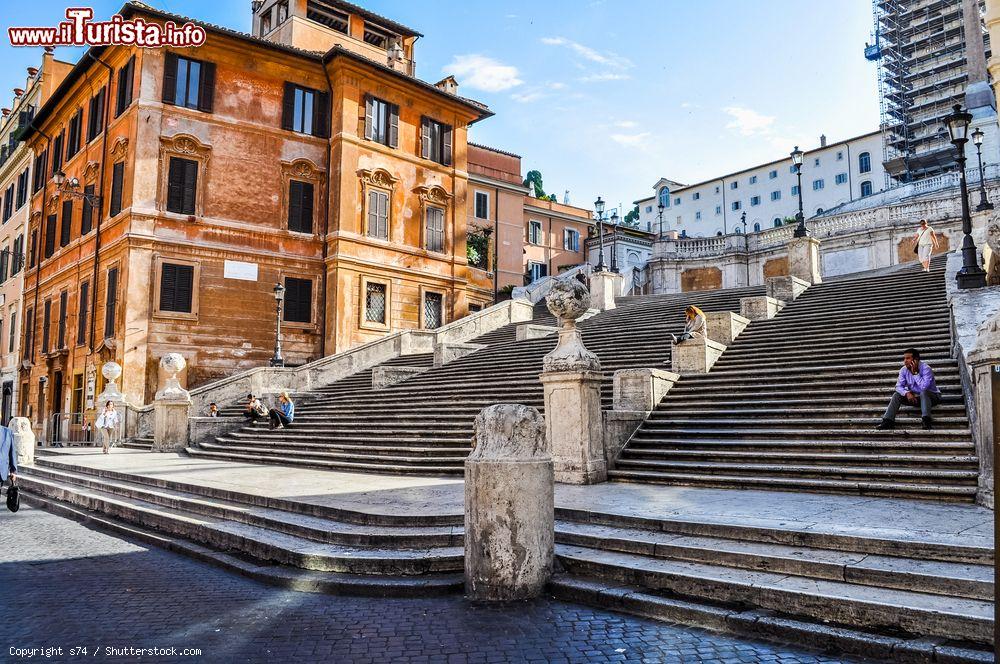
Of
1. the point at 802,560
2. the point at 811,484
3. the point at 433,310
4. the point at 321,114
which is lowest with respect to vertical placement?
the point at 802,560

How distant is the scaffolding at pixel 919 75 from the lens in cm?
5669

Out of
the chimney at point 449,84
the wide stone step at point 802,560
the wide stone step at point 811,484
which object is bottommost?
the wide stone step at point 802,560

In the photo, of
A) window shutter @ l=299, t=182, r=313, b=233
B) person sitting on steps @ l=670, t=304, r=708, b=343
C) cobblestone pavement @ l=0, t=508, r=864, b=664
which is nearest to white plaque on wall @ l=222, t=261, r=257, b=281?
window shutter @ l=299, t=182, r=313, b=233

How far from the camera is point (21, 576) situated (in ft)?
21.8

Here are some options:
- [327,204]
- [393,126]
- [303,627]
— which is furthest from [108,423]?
[303,627]

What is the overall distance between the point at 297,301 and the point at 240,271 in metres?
2.27

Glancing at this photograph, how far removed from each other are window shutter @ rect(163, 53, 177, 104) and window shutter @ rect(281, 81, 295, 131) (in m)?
3.80

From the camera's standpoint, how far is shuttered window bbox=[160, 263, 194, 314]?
78.8 ft

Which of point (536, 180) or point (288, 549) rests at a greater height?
point (536, 180)

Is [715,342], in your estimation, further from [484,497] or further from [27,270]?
[27,270]

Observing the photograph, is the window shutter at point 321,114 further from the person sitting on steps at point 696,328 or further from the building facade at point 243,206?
the person sitting on steps at point 696,328

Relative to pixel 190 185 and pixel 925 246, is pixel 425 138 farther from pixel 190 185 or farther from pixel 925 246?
pixel 925 246

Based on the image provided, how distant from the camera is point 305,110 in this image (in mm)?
27625

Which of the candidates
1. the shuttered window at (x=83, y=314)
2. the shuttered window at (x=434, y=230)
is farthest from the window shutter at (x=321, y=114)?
the shuttered window at (x=83, y=314)
